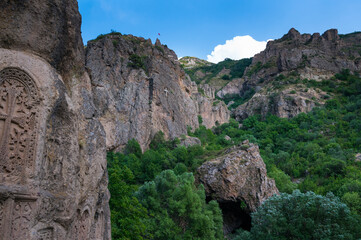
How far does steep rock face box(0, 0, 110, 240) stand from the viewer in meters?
5.30

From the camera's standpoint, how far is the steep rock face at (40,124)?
17.4ft

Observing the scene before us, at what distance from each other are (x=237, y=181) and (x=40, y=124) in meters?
24.3

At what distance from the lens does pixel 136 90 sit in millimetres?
40031

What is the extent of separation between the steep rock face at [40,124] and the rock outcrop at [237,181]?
21.7 metres

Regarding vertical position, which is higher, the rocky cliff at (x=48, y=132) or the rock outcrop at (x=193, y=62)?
the rock outcrop at (x=193, y=62)

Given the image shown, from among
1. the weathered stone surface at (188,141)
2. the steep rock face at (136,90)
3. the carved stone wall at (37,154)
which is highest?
the steep rock face at (136,90)

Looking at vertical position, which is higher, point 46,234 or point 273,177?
point 273,177

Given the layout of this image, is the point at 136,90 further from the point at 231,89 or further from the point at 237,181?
the point at 231,89

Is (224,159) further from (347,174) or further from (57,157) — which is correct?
(57,157)

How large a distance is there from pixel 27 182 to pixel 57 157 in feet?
3.00

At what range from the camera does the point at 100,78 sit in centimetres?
3675

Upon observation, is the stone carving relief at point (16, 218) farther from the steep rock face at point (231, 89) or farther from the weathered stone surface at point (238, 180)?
the steep rock face at point (231, 89)

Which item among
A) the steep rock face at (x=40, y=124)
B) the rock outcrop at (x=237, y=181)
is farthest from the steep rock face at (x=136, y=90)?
the steep rock face at (x=40, y=124)

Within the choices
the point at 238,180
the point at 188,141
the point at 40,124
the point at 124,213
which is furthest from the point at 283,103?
the point at 40,124
